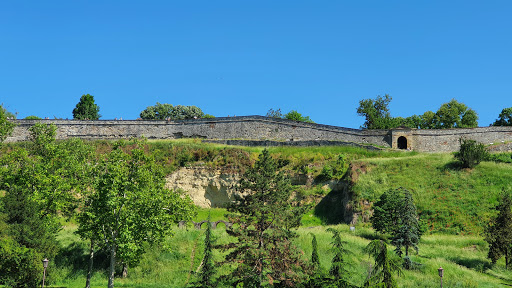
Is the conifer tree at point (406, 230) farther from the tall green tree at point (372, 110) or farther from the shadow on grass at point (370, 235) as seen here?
the tall green tree at point (372, 110)

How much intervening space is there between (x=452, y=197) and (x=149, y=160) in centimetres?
2840

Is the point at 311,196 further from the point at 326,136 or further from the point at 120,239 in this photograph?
the point at 120,239

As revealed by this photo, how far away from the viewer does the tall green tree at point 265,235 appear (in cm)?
2816

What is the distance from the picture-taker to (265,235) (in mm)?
29766

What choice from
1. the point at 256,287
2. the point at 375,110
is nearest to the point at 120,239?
A: the point at 256,287

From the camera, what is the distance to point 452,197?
1964 inches

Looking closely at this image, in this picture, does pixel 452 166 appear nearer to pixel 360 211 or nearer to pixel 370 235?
pixel 360 211

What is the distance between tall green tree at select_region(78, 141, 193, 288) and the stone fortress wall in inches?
1447

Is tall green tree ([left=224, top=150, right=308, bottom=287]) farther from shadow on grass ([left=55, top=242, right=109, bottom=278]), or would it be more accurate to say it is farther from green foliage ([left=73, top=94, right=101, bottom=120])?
green foliage ([left=73, top=94, right=101, bottom=120])

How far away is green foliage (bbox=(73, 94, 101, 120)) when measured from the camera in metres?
104

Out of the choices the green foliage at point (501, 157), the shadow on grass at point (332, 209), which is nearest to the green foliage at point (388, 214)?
the shadow on grass at point (332, 209)

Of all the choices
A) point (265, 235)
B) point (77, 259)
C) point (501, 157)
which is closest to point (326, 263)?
point (265, 235)

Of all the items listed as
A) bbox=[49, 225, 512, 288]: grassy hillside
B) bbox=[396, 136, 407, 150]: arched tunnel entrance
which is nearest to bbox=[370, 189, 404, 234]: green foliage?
bbox=[49, 225, 512, 288]: grassy hillside

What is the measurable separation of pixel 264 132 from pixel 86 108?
47104mm
